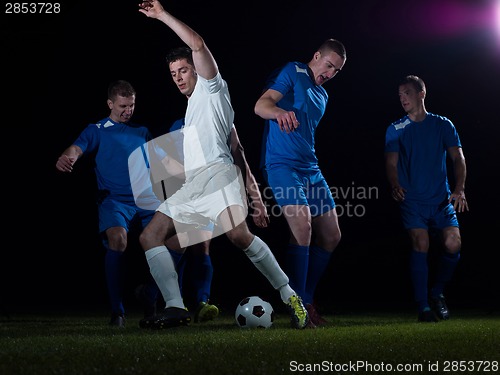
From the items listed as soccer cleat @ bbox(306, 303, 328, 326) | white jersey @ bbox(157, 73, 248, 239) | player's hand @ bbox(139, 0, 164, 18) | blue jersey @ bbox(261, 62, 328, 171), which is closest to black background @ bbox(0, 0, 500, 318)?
soccer cleat @ bbox(306, 303, 328, 326)

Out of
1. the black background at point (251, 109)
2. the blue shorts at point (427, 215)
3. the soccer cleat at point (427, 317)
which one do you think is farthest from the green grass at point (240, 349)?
the black background at point (251, 109)

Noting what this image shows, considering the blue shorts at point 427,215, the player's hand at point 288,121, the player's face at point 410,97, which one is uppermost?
the player's face at point 410,97

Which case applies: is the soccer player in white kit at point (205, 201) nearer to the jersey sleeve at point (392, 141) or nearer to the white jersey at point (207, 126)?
the white jersey at point (207, 126)

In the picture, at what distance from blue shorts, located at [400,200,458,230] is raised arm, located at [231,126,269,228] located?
1.35 metres

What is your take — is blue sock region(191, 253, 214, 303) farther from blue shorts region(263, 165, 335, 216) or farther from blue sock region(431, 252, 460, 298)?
Result: blue sock region(431, 252, 460, 298)

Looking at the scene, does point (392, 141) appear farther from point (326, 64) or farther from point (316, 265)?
point (316, 265)

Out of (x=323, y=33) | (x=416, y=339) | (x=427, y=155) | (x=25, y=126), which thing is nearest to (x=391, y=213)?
(x=323, y=33)

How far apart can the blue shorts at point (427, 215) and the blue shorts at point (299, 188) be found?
2.49 ft

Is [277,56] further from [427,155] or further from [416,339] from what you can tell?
[416,339]

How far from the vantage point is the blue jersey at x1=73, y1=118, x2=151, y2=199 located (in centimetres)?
454

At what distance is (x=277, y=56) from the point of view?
7047 millimetres

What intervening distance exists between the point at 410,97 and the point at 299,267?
63.0 inches

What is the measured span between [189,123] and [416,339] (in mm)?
1519

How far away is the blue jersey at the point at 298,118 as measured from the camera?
4031 millimetres
